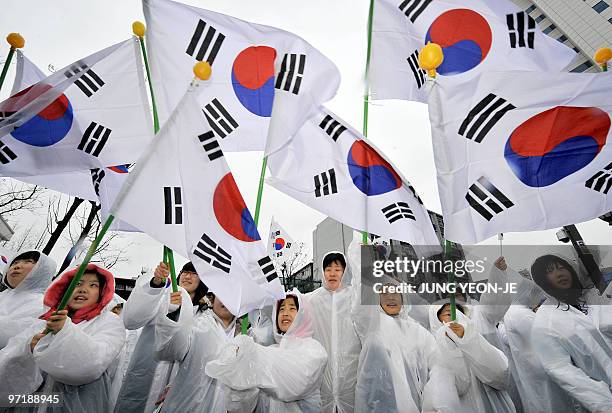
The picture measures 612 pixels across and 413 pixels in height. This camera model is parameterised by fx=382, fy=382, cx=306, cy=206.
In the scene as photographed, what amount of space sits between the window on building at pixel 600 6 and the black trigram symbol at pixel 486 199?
38565mm

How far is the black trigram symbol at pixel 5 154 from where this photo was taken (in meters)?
3.73

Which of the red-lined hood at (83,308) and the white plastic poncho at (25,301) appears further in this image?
the white plastic poncho at (25,301)

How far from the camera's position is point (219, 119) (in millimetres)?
4117

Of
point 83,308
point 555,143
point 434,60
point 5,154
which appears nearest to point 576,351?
point 555,143

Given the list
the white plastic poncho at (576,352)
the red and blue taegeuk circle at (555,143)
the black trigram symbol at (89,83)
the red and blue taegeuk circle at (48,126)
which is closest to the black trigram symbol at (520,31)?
the red and blue taegeuk circle at (555,143)

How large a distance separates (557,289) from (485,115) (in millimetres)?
2044

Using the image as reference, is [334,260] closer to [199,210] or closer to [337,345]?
[337,345]

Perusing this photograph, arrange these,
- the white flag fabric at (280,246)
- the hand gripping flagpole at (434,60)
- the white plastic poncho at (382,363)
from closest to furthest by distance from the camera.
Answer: the hand gripping flagpole at (434,60) → the white plastic poncho at (382,363) → the white flag fabric at (280,246)

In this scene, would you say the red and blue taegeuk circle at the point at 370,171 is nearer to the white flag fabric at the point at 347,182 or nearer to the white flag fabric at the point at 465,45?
the white flag fabric at the point at 347,182

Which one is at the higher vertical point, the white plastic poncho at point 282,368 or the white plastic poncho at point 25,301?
the white plastic poncho at point 25,301

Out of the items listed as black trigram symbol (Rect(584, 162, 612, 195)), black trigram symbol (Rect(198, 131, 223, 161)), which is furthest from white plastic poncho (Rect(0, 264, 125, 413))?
black trigram symbol (Rect(584, 162, 612, 195))

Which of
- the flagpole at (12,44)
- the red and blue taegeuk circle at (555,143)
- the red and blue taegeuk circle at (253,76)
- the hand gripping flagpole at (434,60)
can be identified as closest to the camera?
the hand gripping flagpole at (434,60)

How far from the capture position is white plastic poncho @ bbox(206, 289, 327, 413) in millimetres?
2627

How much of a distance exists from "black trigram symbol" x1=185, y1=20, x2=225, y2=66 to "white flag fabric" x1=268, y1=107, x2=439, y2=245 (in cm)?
131
